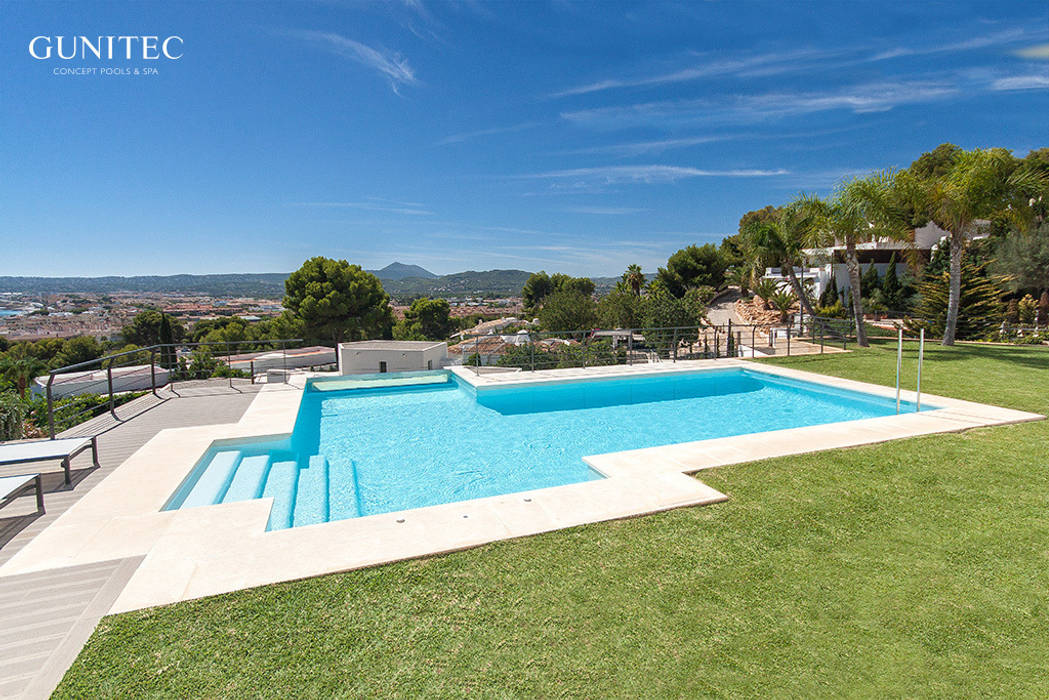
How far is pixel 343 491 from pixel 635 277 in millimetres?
35001

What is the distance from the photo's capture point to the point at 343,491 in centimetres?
519

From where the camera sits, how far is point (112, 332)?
48.4m

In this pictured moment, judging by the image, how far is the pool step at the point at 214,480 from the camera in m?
4.30

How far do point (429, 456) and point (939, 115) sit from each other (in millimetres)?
28215

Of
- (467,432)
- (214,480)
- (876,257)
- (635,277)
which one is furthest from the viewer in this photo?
(635,277)

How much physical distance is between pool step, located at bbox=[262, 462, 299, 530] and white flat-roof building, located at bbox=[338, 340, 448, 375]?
6.36 m

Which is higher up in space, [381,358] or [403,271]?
[403,271]

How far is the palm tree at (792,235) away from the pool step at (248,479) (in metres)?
14.9

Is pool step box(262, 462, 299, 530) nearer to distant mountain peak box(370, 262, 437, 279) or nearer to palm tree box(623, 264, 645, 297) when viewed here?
palm tree box(623, 264, 645, 297)

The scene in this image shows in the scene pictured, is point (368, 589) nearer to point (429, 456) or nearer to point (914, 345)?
point (429, 456)

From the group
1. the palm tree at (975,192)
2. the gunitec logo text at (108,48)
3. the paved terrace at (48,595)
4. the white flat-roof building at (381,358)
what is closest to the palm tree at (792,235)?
the palm tree at (975,192)

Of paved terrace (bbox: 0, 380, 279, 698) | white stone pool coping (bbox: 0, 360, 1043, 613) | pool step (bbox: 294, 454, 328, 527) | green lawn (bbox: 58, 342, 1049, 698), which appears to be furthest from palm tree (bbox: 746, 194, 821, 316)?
paved terrace (bbox: 0, 380, 279, 698)

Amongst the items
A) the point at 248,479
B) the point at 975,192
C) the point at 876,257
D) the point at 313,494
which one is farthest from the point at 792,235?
the point at 248,479

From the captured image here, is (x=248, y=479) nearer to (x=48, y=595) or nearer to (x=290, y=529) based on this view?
(x=290, y=529)
